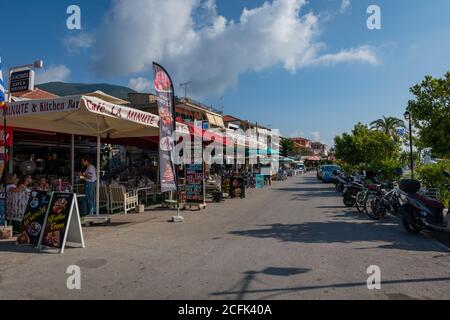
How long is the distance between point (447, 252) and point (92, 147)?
1871cm

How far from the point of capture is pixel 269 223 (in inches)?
378

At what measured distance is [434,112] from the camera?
9109 millimetres

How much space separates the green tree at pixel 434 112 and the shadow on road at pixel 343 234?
7.95ft

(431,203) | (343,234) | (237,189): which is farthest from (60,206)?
(237,189)

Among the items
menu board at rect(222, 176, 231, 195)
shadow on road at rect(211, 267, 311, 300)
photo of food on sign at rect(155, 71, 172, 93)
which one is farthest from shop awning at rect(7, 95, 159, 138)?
menu board at rect(222, 176, 231, 195)

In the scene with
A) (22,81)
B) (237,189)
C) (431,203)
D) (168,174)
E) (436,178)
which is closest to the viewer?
(431,203)

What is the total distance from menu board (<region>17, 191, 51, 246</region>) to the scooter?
7.62 metres

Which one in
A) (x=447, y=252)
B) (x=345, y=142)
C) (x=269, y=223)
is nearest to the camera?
(x=447, y=252)

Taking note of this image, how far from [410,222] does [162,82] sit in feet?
22.6

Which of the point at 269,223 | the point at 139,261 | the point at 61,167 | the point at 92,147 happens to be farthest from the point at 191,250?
the point at 61,167

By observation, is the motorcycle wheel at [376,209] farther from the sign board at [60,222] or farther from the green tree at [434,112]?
the sign board at [60,222]

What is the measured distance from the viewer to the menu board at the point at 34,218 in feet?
22.4

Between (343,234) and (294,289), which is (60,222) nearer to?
(294,289)

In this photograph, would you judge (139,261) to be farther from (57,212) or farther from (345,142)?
(345,142)
